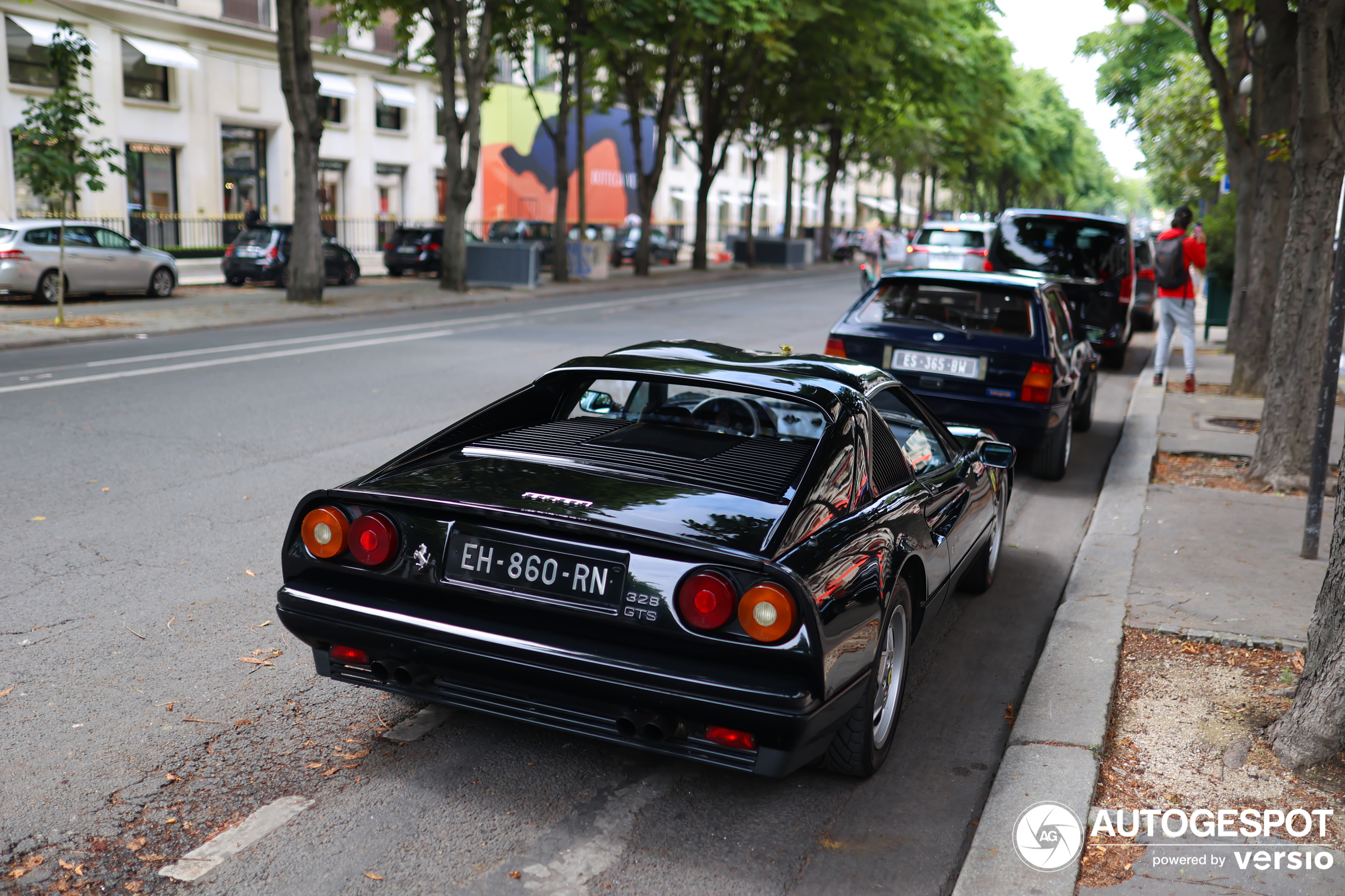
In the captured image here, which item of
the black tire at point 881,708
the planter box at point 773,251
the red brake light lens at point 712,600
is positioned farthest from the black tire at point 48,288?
the planter box at point 773,251

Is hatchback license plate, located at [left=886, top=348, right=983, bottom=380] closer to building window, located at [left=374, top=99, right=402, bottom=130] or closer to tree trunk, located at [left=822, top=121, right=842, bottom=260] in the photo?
building window, located at [left=374, top=99, right=402, bottom=130]

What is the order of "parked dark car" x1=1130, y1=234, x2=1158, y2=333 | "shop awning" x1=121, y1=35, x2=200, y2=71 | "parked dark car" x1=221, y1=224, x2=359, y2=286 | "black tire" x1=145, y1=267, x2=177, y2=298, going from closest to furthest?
1. "parked dark car" x1=1130, y1=234, x2=1158, y2=333
2. "black tire" x1=145, y1=267, x2=177, y2=298
3. "parked dark car" x1=221, y1=224, x2=359, y2=286
4. "shop awning" x1=121, y1=35, x2=200, y2=71

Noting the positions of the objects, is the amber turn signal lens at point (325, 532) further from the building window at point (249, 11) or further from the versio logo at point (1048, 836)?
the building window at point (249, 11)

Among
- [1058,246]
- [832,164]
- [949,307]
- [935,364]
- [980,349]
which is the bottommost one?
[935,364]

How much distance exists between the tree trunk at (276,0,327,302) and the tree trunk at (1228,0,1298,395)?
14954 millimetres

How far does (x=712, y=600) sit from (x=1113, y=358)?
14.3 metres

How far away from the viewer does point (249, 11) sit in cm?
3450

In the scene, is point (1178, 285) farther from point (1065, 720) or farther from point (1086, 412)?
point (1065, 720)

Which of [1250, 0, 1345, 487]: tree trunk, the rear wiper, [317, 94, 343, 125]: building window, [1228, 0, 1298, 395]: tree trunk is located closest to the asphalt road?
the rear wiper

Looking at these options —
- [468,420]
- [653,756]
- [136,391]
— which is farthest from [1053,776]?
[136,391]

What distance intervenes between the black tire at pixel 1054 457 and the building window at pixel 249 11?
31.6 m

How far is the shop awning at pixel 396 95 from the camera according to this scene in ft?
131

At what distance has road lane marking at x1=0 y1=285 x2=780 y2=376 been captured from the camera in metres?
13.4

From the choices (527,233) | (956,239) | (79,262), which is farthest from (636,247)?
(79,262)
